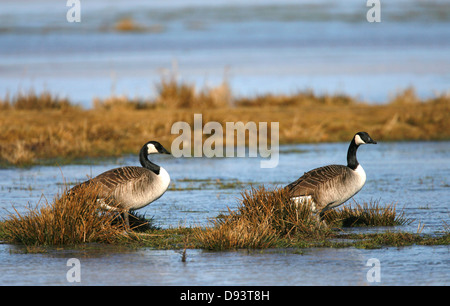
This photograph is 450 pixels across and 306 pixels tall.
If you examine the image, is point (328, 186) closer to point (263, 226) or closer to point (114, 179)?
point (263, 226)

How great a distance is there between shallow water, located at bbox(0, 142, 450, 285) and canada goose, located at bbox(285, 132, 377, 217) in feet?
2.15

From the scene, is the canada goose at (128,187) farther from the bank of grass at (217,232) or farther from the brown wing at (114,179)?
the bank of grass at (217,232)

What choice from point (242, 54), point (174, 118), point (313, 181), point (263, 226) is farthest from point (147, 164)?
point (242, 54)

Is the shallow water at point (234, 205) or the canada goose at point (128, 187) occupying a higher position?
the canada goose at point (128, 187)

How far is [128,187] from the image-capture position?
37.3 ft

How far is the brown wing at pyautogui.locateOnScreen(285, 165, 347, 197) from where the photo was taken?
11.2 m

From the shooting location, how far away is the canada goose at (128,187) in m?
11.2

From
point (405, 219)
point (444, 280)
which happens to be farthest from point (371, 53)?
point (444, 280)

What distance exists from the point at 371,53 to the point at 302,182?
39771mm

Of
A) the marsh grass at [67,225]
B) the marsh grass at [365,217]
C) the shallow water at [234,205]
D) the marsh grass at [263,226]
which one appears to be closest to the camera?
the shallow water at [234,205]

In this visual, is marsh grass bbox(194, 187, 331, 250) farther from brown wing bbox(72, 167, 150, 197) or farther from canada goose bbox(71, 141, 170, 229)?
brown wing bbox(72, 167, 150, 197)

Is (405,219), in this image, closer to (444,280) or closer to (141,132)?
(444,280)

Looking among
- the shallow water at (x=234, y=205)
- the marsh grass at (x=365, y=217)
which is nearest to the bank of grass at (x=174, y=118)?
the shallow water at (x=234, y=205)

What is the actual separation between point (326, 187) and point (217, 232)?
1.99 metres
